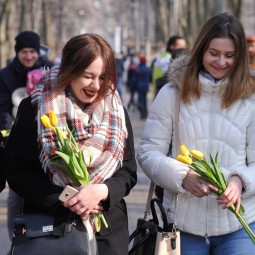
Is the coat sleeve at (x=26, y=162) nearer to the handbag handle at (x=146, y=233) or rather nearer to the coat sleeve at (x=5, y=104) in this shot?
the handbag handle at (x=146, y=233)

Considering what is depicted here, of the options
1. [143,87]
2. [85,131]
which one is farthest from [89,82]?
[143,87]

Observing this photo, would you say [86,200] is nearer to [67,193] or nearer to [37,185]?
[67,193]

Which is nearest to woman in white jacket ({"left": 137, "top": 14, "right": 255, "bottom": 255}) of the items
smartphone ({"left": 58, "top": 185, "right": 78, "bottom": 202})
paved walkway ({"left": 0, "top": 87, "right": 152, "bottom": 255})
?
smartphone ({"left": 58, "top": 185, "right": 78, "bottom": 202})

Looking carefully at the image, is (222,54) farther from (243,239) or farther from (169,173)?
(243,239)

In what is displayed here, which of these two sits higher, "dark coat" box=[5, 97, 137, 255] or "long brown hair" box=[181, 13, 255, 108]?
"long brown hair" box=[181, 13, 255, 108]

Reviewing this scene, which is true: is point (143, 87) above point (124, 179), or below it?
below

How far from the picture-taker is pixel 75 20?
92.0 meters

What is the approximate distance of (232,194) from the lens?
11.5 feet

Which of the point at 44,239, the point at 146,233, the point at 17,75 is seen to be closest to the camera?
the point at 44,239

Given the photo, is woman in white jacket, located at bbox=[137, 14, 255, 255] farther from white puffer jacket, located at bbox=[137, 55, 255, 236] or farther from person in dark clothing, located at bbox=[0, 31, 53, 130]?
person in dark clothing, located at bbox=[0, 31, 53, 130]

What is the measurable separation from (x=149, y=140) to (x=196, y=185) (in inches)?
16.1

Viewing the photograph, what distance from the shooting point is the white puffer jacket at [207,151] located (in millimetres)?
3701

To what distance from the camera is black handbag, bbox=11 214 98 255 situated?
3289 millimetres

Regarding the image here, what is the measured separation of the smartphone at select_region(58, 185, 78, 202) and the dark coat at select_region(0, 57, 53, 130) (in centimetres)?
279
